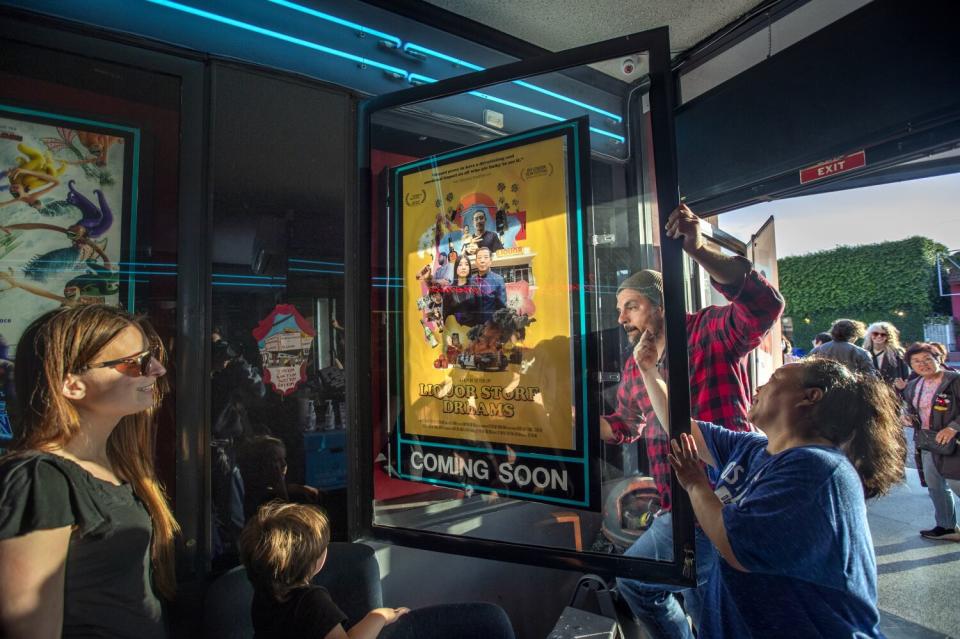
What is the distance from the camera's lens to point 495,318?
179 cm

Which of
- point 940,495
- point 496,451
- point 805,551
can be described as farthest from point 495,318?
point 940,495

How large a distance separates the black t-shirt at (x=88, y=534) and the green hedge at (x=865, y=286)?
4225mm

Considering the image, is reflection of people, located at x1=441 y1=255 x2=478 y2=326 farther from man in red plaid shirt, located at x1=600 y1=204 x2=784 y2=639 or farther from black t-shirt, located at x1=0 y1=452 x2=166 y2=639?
black t-shirt, located at x1=0 y1=452 x2=166 y2=639

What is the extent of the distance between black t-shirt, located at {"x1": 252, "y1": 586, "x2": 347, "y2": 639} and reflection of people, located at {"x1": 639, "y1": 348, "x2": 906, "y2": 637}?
115 cm

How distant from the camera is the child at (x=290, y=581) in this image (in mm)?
1404

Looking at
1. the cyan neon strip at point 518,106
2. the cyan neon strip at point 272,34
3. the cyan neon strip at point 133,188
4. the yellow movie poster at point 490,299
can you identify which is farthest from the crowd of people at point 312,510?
the cyan neon strip at point 272,34

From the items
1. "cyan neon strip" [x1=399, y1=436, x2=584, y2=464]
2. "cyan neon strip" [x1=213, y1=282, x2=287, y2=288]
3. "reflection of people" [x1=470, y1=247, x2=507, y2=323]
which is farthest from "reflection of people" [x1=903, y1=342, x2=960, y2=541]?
"cyan neon strip" [x1=213, y1=282, x2=287, y2=288]

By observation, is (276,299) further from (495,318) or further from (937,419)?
(937,419)

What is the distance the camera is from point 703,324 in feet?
7.86

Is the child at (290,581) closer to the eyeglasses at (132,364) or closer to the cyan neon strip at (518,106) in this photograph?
the eyeglasses at (132,364)

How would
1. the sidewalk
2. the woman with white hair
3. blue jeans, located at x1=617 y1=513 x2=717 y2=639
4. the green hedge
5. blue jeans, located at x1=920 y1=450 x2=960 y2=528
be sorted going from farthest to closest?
the woman with white hair, blue jeans, located at x1=920 y1=450 x2=960 y2=528, the green hedge, the sidewalk, blue jeans, located at x1=617 y1=513 x2=717 y2=639

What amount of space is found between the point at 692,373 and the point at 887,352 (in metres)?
2.80

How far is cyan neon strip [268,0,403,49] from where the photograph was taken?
210cm

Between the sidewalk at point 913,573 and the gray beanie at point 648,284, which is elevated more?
the gray beanie at point 648,284
